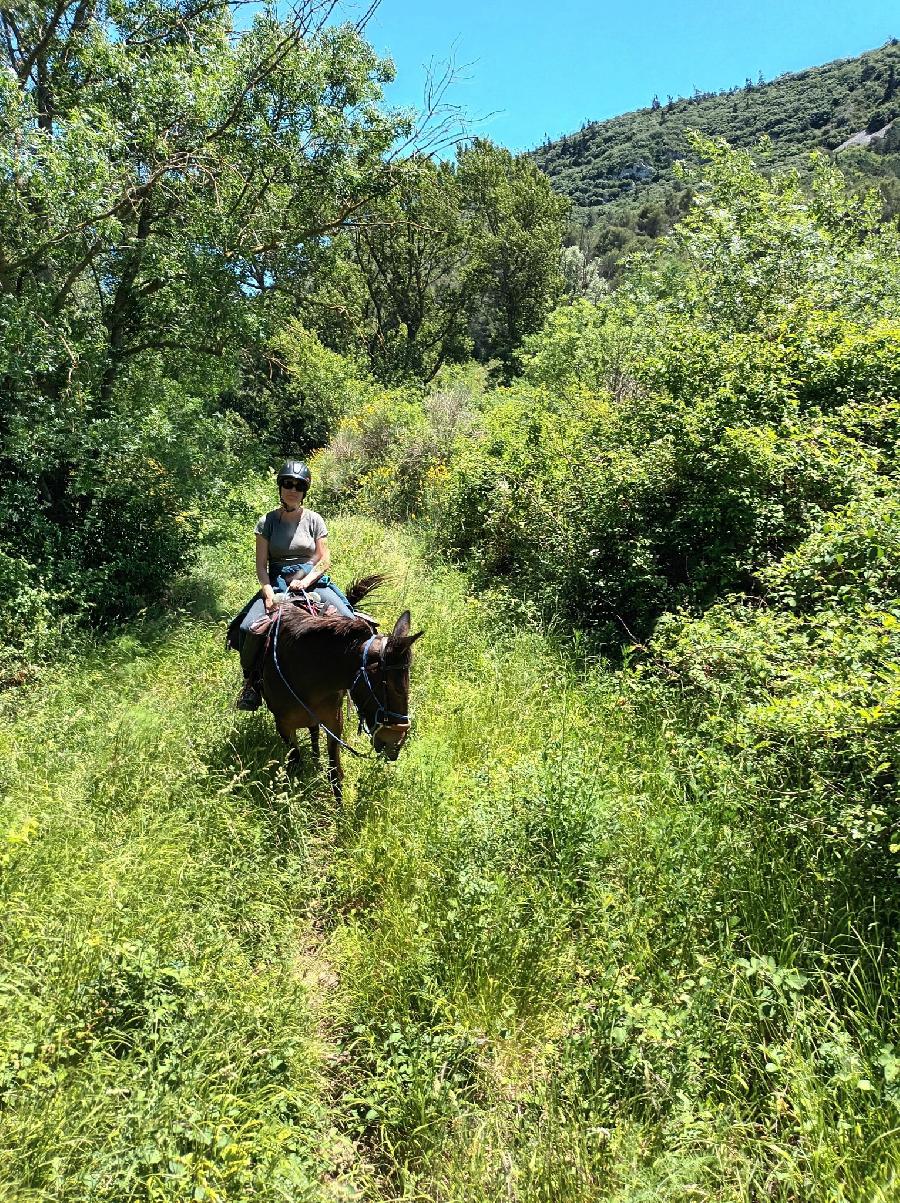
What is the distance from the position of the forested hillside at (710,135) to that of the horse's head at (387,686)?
2987 inches

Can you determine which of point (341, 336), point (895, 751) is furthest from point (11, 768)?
point (341, 336)

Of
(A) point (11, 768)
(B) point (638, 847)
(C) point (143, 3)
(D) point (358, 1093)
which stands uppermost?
(C) point (143, 3)

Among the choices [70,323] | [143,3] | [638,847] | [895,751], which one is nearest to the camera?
[895,751]

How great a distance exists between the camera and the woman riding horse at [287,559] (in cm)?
501

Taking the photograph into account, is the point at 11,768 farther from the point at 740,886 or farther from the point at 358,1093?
the point at 740,886

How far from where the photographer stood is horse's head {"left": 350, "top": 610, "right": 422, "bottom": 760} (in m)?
3.88

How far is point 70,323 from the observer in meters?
7.28

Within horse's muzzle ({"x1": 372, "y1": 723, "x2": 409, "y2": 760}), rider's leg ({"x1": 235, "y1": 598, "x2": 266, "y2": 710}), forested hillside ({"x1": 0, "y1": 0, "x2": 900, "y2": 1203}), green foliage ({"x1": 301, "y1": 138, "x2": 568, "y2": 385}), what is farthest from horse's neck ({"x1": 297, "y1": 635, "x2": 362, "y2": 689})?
green foliage ({"x1": 301, "y1": 138, "x2": 568, "y2": 385})

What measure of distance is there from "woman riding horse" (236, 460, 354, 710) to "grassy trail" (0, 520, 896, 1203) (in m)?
0.76

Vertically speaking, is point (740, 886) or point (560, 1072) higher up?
point (740, 886)

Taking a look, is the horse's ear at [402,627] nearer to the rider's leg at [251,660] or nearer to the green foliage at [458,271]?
the rider's leg at [251,660]

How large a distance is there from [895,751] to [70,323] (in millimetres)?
9028

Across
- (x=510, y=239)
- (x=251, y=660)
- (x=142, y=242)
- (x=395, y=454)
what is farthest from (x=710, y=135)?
(x=251, y=660)

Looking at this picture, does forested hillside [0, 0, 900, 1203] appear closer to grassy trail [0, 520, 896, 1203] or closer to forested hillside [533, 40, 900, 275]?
grassy trail [0, 520, 896, 1203]
